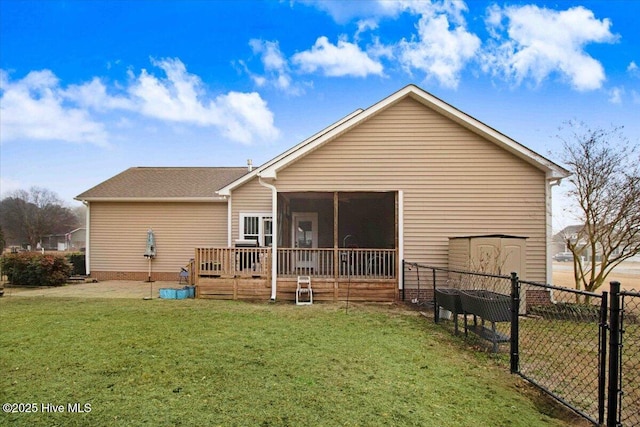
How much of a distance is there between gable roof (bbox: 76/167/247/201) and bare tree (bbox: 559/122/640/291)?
1133 centimetres

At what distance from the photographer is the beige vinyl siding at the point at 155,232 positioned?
13.6m

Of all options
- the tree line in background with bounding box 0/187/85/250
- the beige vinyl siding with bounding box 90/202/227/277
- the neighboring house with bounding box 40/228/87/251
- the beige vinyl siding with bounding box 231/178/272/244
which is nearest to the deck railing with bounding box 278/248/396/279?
the beige vinyl siding with bounding box 231/178/272/244

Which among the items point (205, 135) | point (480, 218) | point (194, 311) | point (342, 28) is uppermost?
point (342, 28)

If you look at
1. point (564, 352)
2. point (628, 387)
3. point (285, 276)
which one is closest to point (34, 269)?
point (285, 276)

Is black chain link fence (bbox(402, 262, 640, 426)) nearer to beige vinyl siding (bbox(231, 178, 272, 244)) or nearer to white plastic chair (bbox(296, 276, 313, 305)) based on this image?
white plastic chair (bbox(296, 276, 313, 305))

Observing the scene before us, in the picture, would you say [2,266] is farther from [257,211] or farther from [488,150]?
[488,150]

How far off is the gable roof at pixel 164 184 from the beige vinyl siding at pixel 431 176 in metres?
5.83

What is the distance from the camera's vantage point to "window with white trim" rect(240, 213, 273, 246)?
1219 centimetres

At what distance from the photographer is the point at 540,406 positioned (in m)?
3.45

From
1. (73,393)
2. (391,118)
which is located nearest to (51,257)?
(73,393)

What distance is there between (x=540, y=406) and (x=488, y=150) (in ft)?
23.4

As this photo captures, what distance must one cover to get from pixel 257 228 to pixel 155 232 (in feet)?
14.3

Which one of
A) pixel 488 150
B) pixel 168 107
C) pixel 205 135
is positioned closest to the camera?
pixel 488 150

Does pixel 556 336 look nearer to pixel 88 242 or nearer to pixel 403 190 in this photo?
pixel 403 190
